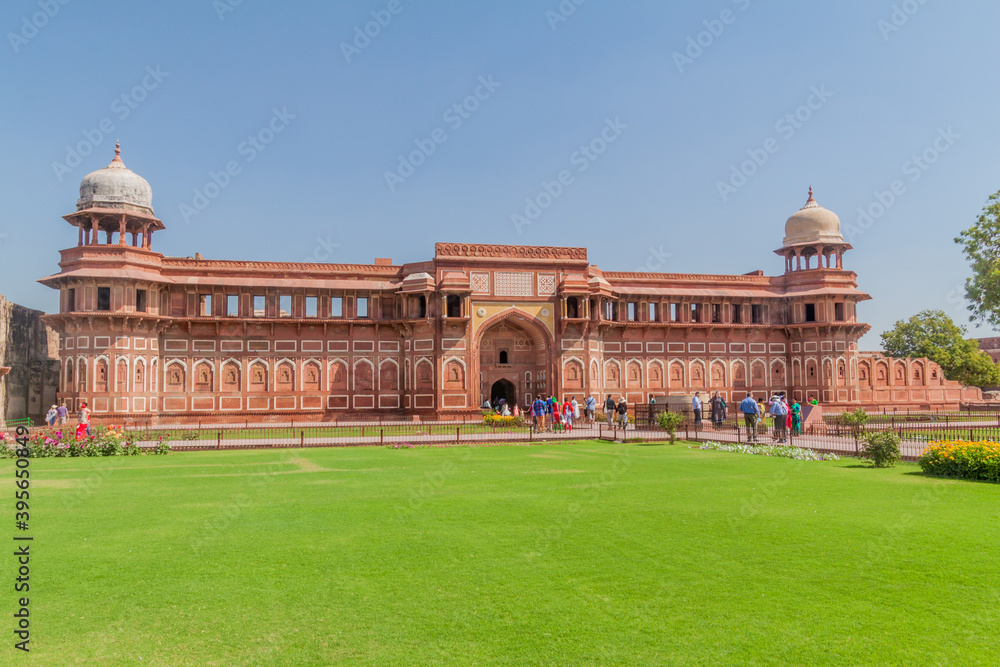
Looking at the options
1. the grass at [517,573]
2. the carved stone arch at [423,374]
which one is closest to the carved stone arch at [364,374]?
the carved stone arch at [423,374]

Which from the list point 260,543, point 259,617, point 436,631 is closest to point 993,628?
point 436,631

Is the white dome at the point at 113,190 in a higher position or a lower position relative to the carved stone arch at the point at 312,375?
higher

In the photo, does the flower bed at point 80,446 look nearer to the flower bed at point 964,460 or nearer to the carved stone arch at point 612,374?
the flower bed at point 964,460

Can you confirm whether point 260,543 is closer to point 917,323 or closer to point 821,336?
point 821,336

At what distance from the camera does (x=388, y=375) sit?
34.9m

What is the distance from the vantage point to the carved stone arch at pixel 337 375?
34438 mm

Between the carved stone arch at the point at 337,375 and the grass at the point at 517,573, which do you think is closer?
the grass at the point at 517,573

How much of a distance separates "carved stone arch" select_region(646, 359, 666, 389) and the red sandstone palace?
0.20ft

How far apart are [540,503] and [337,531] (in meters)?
2.93

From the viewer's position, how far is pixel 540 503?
32.1ft

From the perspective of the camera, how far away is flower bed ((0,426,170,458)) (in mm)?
17750

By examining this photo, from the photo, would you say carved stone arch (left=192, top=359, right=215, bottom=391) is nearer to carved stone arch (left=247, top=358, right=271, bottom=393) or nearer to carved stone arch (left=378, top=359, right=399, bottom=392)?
carved stone arch (left=247, top=358, right=271, bottom=393)

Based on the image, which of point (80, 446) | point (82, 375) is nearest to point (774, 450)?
point (80, 446)

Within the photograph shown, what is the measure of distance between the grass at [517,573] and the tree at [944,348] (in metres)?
44.5
